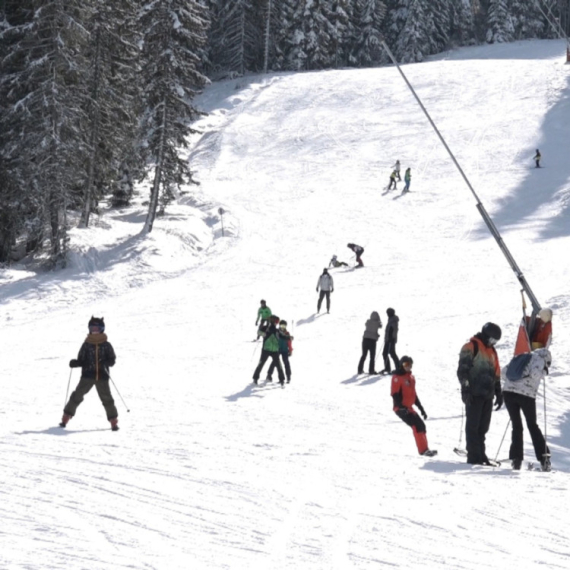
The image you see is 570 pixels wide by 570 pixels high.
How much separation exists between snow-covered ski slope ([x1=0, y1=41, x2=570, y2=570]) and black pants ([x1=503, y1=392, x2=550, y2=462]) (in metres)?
0.37

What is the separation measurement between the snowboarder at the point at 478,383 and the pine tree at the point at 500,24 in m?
74.3

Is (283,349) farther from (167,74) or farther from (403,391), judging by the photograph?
(167,74)

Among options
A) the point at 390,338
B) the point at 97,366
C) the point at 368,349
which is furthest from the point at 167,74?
the point at 97,366

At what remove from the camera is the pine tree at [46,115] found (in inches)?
1053

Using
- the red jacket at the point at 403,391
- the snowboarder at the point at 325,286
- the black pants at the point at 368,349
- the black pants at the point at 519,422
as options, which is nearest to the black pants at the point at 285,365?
the black pants at the point at 368,349

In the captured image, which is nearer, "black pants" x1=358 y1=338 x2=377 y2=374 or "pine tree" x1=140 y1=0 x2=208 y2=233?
"black pants" x1=358 y1=338 x2=377 y2=374

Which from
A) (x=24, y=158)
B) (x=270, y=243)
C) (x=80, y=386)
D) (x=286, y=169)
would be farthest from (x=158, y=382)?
(x=286, y=169)

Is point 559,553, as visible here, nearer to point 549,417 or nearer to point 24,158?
point 549,417

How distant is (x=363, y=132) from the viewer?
47.2 m

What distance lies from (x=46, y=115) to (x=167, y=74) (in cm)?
582

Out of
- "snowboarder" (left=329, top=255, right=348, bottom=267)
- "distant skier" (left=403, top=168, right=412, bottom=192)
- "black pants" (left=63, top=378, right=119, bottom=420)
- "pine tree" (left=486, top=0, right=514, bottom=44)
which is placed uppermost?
"pine tree" (left=486, top=0, right=514, bottom=44)

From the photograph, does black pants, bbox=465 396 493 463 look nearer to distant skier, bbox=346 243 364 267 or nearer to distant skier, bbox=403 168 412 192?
distant skier, bbox=346 243 364 267

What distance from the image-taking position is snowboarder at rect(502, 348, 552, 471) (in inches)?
329

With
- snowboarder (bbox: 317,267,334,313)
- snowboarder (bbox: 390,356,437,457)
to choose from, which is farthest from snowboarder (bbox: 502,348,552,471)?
snowboarder (bbox: 317,267,334,313)
